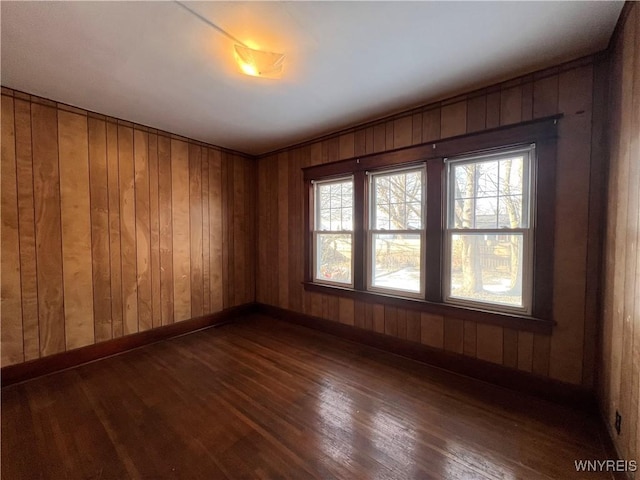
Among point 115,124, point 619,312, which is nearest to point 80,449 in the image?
point 115,124

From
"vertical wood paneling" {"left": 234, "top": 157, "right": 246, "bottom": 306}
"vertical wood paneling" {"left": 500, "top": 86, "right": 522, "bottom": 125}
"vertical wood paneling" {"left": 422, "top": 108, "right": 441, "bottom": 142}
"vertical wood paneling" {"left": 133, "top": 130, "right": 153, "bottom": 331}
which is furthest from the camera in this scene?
"vertical wood paneling" {"left": 234, "top": 157, "right": 246, "bottom": 306}

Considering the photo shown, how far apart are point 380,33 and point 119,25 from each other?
1.63 metres

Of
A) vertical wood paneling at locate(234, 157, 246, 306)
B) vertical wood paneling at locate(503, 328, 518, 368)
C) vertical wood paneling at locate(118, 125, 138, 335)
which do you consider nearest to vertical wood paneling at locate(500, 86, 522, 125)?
vertical wood paneling at locate(503, 328, 518, 368)

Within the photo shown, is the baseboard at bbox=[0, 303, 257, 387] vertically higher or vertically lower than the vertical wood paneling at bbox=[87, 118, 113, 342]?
lower

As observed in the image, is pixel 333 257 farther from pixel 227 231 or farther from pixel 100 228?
pixel 100 228

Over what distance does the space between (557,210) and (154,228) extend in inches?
162

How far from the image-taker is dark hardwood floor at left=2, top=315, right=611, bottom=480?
1467 millimetres

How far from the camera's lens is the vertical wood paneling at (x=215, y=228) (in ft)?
12.5

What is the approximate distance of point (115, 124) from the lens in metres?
2.88

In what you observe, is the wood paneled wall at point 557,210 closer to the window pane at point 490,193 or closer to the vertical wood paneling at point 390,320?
the vertical wood paneling at point 390,320

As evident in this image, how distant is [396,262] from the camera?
116 inches

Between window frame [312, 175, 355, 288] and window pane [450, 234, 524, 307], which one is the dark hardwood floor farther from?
window frame [312, 175, 355, 288]

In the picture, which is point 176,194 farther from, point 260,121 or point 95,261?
point 260,121

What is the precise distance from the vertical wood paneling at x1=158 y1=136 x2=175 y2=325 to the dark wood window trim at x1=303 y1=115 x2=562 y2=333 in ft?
5.90
